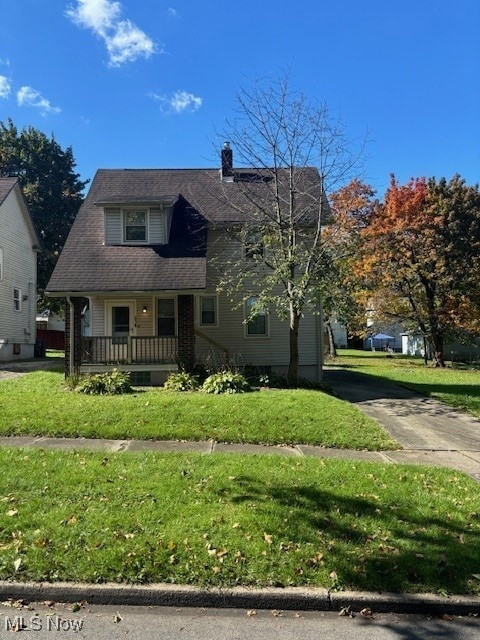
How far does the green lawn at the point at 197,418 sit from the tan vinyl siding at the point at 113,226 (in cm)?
684

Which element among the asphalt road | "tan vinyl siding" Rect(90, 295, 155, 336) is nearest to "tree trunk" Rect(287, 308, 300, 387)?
"tan vinyl siding" Rect(90, 295, 155, 336)

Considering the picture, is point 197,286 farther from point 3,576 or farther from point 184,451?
point 3,576

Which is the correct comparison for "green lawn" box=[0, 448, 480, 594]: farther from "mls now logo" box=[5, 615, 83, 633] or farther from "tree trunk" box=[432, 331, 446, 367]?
"tree trunk" box=[432, 331, 446, 367]

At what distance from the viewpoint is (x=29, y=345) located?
2597 cm

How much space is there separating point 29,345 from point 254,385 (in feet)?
54.4

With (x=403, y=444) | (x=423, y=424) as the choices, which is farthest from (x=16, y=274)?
(x=403, y=444)

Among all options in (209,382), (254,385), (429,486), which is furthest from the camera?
(254,385)

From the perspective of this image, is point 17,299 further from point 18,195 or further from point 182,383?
point 182,383

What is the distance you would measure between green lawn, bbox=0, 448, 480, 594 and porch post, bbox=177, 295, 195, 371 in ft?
28.1

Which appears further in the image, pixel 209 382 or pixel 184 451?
pixel 209 382

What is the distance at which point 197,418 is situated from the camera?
29.9 ft

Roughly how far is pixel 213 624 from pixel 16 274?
24.4m

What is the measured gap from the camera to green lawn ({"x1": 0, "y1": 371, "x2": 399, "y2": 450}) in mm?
8219

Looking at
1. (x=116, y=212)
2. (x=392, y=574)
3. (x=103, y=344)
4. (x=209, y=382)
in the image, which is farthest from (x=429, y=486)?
(x=116, y=212)
